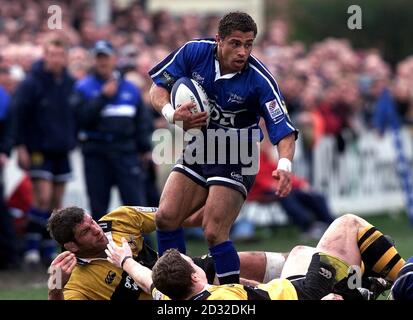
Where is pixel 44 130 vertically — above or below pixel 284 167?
below

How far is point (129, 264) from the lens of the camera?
7758 mm

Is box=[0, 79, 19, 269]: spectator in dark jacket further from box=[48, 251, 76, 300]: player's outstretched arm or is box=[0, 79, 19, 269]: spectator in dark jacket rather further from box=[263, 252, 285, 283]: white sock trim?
box=[48, 251, 76, 300]: player's outstretched arm

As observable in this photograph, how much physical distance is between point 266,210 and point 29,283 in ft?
18.0

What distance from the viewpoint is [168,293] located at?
7.05 m

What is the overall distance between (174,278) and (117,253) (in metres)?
0.94

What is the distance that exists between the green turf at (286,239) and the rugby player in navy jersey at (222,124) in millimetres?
2434

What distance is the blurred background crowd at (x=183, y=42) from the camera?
14617mm

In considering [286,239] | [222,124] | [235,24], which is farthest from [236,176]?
[286,239]

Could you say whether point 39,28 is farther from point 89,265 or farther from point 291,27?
point 291,27

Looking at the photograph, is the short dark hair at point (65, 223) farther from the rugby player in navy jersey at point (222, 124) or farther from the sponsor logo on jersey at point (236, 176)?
the sponsor logo on jersey at point (236, 176)

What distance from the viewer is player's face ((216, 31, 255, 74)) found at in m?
8.23

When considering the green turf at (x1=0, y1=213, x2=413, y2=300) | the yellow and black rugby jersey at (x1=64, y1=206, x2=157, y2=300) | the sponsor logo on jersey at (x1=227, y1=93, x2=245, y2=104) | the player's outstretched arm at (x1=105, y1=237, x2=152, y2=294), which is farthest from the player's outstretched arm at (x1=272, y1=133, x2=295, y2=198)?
the green turf at (x1=0, y1=213, x2=413, y2=300)

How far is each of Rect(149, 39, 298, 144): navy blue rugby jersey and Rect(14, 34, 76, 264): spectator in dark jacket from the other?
428 cm

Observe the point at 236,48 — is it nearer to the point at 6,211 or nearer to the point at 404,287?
the point at 404,287
